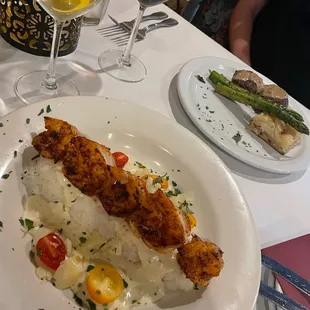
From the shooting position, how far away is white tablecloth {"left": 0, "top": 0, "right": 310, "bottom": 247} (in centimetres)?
124

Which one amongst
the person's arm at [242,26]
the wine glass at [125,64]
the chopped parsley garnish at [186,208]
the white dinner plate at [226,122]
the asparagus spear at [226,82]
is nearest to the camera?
the chopped parsley garnish at [186,208]

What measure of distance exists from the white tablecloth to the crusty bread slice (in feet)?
0.30

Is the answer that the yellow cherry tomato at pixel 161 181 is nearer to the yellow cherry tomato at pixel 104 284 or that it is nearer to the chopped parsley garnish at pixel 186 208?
the chopped parsley garnish at pixel 186 208

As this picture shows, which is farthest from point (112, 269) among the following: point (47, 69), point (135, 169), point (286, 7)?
point (286, 7)

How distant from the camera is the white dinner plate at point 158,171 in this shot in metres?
0.82

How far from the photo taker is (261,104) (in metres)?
1.51

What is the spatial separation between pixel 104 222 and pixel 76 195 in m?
0.08

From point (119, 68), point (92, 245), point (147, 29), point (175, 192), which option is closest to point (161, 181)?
point (175, 192)

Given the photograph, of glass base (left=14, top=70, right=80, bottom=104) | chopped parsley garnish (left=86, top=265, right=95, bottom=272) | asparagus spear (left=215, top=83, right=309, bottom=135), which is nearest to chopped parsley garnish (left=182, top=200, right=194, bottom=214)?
chopped parsley garnish (left=86, top=265, right=95, bottom=272)

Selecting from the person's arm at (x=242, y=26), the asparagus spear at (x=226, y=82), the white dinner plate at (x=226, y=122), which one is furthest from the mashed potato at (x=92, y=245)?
the person's arm at (x=242, y=26)

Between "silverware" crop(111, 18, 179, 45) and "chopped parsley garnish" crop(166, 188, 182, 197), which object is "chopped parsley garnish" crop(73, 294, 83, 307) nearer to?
"chopped parsley garnish" crop(166, 188, 182, 197)

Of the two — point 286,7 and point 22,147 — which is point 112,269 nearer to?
point 22,147

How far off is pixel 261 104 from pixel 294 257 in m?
0.50

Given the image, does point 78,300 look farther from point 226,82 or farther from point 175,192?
point 226,82
